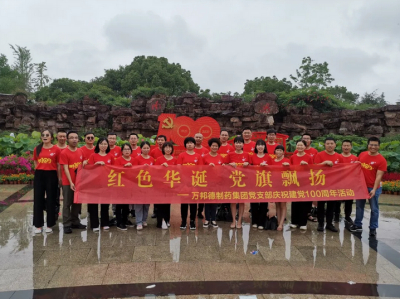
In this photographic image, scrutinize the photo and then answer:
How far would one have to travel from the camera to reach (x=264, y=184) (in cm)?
454

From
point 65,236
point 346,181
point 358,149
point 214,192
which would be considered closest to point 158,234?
point 214,192

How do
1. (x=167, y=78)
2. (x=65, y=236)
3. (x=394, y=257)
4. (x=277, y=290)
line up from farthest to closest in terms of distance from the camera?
(x=167, y=78) < (x=65, y=236) < (x=394, y=257) < (x=277, y=290)

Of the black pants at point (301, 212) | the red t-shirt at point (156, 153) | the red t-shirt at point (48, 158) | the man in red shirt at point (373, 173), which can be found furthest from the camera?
the red t-shirt at point (156, 153)

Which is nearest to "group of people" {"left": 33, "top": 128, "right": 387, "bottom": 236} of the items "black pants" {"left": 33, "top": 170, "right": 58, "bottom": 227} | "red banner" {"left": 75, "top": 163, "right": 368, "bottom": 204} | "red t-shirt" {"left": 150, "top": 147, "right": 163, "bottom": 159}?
"black pants" {"left": 33, "top": 170, "right": 58, "bottom": 227}

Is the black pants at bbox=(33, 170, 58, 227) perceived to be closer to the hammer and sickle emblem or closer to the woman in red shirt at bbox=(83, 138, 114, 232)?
the woman in red shirt at bbox=(83, 138, 114, 232)

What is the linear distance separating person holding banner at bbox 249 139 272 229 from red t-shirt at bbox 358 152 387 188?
4.63 ft

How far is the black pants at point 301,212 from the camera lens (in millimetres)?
4720

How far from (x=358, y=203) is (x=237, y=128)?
12.5 meters

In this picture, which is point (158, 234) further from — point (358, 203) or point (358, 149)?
point (358, 149)

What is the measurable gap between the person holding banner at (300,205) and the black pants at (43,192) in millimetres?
3592

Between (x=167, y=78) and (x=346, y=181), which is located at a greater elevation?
(x=167, y=78)

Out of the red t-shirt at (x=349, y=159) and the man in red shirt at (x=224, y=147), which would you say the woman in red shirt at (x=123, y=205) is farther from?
the red t-shirt at (x=349, y=159)

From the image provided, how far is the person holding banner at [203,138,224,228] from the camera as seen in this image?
14.8 feet

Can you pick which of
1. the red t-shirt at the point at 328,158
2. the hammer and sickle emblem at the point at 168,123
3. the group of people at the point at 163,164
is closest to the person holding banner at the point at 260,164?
the group of people at the point at 163,164
